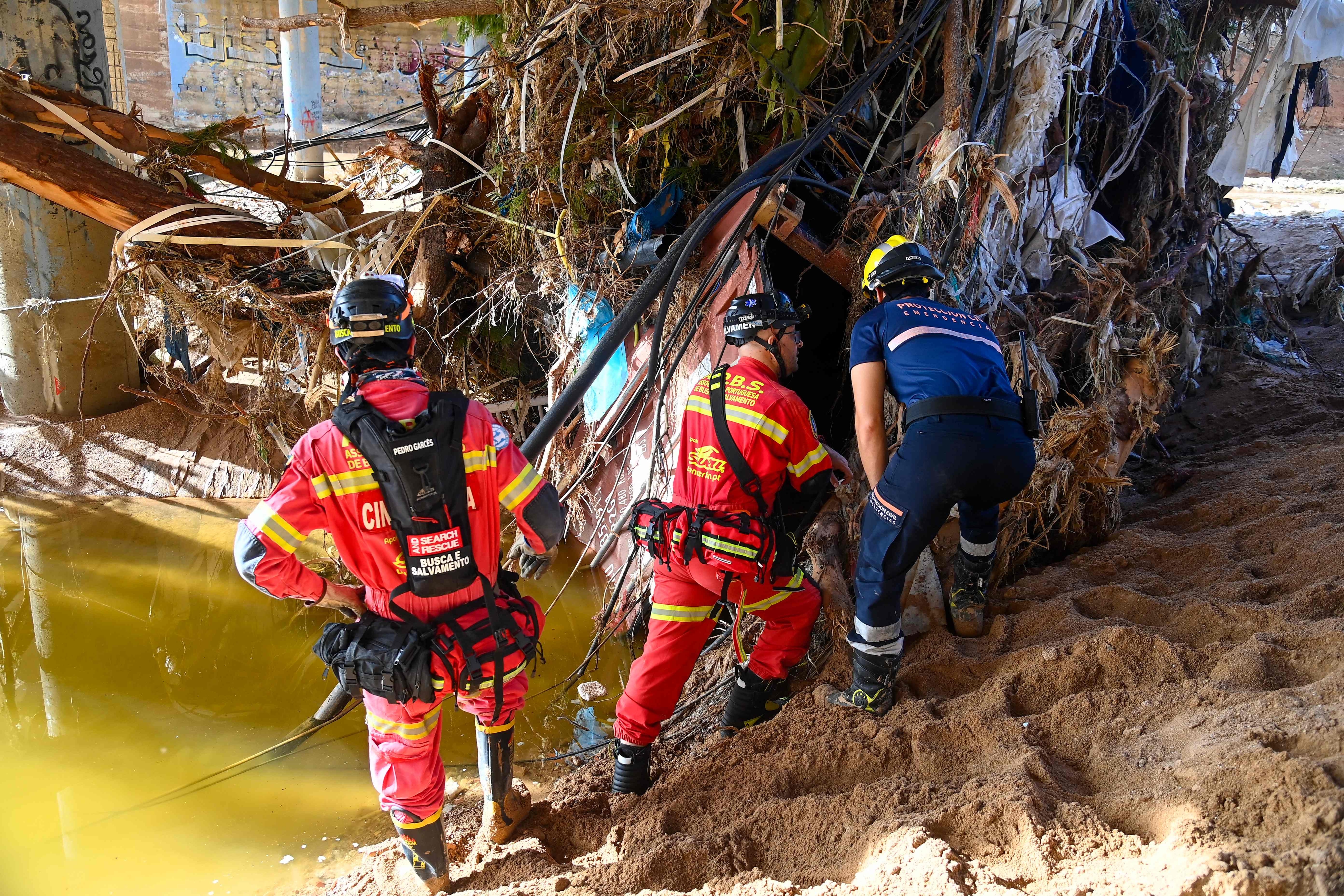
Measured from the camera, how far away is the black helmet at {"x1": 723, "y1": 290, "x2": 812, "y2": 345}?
3650mm

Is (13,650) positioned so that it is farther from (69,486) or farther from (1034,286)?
(1034,286)

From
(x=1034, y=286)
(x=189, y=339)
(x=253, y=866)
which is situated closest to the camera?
(x=253, y=866)

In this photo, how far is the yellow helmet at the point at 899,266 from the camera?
3541 mm

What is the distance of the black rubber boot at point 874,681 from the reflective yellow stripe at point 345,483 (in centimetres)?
197

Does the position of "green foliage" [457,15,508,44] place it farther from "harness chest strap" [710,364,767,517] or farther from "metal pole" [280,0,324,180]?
"metal pole" [280,0,324,180]

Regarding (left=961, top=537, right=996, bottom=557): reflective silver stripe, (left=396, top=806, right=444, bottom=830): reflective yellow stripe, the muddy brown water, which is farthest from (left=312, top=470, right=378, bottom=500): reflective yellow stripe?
(left=961, top=537, right=996, bottom=557): reflective silver stripe

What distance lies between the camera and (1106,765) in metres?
2.74

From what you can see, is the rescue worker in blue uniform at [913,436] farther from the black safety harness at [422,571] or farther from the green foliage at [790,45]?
the black safety harness at [422,571]

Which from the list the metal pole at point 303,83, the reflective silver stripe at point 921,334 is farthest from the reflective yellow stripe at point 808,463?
the metal pole at point 303,83

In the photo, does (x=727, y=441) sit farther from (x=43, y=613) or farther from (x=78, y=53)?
(x=78, y=53)

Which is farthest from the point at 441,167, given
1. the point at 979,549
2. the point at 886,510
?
the point at 979,549

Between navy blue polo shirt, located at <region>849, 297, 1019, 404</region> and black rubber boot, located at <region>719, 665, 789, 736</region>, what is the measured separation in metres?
1.41

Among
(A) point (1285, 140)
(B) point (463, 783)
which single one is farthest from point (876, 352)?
(A) point (1285, 140)

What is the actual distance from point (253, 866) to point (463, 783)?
944mm
